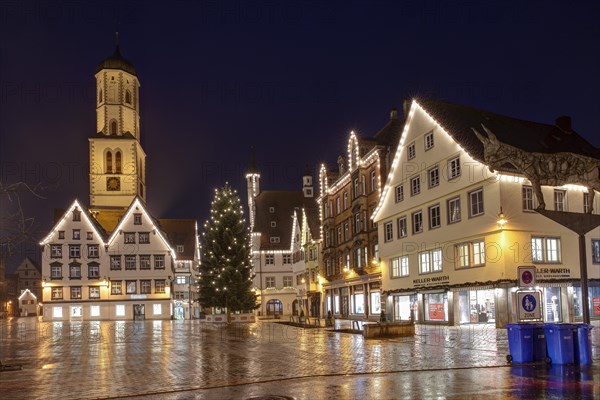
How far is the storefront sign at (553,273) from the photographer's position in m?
33.8

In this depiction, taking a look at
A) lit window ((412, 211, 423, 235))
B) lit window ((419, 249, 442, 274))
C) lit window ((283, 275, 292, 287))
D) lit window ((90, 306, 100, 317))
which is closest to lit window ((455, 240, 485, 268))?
lit window ((419, 249, 442, 274))

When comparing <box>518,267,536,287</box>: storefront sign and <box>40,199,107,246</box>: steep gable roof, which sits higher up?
<box>40,199,107,246</box>: steep gable roof

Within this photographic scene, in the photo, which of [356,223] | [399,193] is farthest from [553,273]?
[356,223]

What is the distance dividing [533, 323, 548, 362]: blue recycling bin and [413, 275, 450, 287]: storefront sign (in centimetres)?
2130

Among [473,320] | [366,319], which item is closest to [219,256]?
[366,319]

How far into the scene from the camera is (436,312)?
39.4 meters

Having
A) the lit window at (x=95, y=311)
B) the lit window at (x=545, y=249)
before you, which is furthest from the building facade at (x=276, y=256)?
the lit window at (x=545, y=249)

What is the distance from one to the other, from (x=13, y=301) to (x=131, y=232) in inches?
3283

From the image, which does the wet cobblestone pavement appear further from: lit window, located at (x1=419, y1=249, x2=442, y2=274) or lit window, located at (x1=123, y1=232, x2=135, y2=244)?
lit window, located at (x1=123, y1=232, x2=135, y2=244)

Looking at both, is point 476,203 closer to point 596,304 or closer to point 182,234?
point 596,304

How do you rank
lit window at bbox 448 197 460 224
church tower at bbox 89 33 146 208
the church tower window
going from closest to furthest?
lit window at bbox 448 197 460 224 < church tower at bbox 89 33 146 208 < the church tower window

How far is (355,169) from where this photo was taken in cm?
5238

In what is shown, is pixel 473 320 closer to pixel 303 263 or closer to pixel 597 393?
pixel 597 393

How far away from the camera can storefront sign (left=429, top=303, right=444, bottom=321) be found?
3869 centimetres
